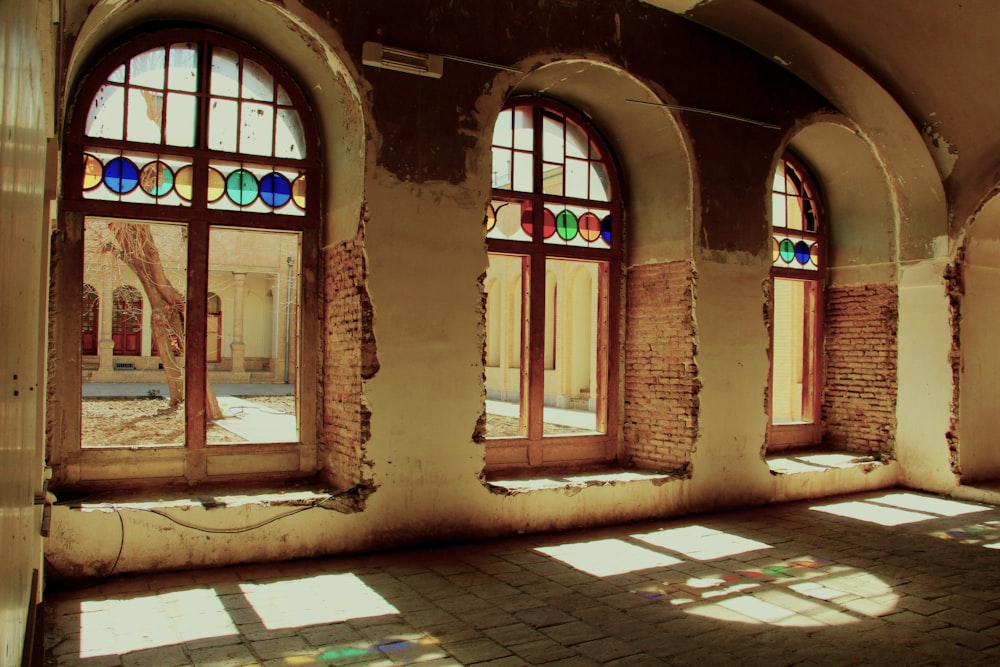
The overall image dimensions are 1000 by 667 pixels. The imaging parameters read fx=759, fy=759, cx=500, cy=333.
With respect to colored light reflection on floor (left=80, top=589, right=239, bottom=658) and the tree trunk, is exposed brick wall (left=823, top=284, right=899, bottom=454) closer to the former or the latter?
colored light reflection on floor (left=80, top=589, right=239, bottom=658)

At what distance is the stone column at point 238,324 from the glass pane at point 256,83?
1549 cm

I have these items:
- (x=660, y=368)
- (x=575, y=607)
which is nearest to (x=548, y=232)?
(x=660, y=368)

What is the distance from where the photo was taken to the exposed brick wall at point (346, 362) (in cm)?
545

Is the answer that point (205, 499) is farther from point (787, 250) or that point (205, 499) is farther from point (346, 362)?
point (787, 250)

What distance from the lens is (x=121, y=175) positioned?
213 inches

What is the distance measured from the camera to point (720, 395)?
6934mm

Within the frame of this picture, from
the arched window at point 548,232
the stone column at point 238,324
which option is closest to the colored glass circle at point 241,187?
the arched window at point 548,232

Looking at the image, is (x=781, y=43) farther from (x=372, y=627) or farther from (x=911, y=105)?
(x=372, y=627)

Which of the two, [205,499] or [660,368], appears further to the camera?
[660,368]

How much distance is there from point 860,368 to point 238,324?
16749 millimetres

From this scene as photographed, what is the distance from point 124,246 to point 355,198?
631 centimetres

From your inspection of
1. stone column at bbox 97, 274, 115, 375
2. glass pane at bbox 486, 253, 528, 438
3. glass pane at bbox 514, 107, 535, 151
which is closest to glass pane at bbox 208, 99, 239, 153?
glass pane at bbox 514, 107, 535, 151

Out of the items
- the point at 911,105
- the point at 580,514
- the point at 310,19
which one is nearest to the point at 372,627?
the point at 580,514

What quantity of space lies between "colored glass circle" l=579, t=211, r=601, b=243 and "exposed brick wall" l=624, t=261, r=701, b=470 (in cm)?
51
